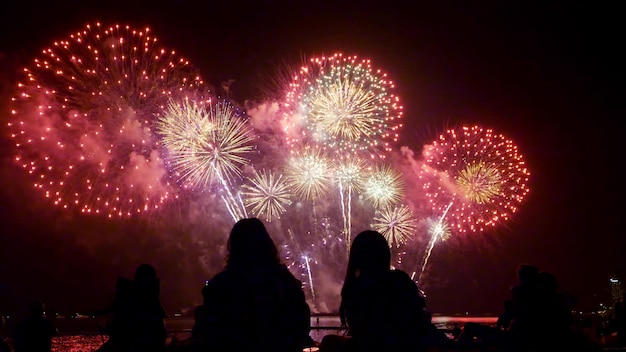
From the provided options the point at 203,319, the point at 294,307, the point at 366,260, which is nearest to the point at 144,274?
the point at 203,319

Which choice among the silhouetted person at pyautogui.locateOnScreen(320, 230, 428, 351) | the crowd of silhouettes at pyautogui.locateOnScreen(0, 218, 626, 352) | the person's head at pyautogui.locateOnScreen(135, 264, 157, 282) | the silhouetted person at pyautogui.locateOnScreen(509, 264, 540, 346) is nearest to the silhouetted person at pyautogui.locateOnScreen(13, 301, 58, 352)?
the person's head at pyautogui.locateOnScreen(135, 264, 157, 282)

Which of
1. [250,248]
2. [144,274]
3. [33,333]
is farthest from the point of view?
[33,333]

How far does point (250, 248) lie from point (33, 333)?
7555mm

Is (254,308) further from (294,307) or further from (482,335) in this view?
(482,335)

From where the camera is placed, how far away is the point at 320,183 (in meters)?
29.5

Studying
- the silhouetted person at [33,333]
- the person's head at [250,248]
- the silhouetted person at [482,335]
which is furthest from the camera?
the silhouetted person at [33,333]

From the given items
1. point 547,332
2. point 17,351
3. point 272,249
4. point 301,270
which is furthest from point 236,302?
point 301,270

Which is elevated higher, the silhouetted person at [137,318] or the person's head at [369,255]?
the person's head at [369,255]

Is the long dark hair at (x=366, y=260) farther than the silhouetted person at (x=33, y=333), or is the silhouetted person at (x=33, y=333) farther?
the silhouetted person at (x=33, y=333)

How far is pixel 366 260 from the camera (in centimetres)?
435

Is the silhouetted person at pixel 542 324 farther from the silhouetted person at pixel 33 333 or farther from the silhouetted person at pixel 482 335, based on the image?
the silhouetted person at pixel 33 333

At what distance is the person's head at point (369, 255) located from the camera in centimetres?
433

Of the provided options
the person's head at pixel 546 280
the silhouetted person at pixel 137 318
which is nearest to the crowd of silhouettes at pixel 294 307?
the silhouetted person at pixel 137 318

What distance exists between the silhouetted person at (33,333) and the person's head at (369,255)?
798cm
